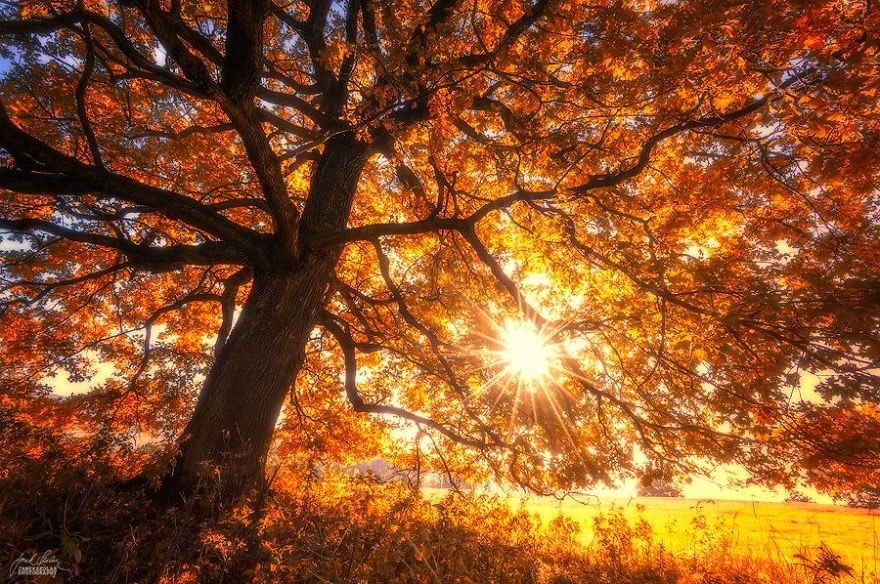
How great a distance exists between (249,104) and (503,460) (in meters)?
5.67

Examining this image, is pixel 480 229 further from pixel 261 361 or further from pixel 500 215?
pixel 261 361

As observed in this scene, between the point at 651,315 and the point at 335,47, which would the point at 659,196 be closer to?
the point at 651,315

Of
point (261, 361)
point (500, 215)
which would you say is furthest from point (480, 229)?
point (261, 361)

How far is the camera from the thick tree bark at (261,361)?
3.75 metres

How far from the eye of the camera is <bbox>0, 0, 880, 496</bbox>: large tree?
3461mm

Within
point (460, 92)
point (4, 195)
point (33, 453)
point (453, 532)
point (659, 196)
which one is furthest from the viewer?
point (4, 195)

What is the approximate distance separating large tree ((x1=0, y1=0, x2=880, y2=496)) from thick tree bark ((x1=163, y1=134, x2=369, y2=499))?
0.03 m

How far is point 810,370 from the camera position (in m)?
3.66

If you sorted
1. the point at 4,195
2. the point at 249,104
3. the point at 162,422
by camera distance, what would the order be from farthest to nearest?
1. the point at 162,422
2. the point at 4,195
3. the point at 249,104

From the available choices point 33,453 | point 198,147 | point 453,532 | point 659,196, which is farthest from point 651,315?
point 198,147

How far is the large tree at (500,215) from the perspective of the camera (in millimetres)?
3461

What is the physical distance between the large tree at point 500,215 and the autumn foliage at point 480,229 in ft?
0.14

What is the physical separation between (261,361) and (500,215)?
540cm

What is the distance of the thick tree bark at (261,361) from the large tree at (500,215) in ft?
0.11
